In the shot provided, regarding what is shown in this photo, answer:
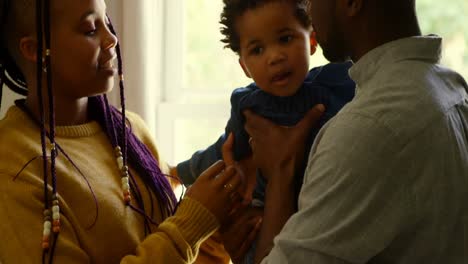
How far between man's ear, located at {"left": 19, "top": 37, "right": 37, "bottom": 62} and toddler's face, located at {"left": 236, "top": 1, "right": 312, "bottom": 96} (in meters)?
0.56

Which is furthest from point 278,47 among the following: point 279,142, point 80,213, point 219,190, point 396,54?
point 80,213

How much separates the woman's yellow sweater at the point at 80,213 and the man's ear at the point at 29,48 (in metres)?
0.13

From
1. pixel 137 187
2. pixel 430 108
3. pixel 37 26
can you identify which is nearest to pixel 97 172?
pixel 137 187

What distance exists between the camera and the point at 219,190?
1.59 metres

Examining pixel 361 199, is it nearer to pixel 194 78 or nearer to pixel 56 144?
pixel 56 144

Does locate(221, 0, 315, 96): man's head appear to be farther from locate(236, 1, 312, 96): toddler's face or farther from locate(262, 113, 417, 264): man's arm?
locate(262, 113, 417, 264): man's arm

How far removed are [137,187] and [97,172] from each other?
0.42ft

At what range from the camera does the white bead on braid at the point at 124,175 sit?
1604 mm

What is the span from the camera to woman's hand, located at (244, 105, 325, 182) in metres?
1.69

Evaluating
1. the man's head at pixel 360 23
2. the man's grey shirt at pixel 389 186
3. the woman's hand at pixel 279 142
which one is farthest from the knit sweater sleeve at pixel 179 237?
the man's head at pixel 360 23

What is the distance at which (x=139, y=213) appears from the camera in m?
1.63

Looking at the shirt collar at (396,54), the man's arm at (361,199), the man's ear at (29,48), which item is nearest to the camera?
the man's arm at (361,199)

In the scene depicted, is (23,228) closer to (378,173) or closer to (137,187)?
(137,187)

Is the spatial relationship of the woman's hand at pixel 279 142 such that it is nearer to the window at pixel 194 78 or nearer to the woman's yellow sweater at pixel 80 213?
the woman's yellow sweater at pixel 80 213
